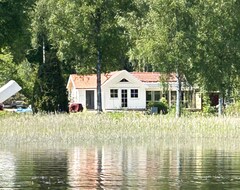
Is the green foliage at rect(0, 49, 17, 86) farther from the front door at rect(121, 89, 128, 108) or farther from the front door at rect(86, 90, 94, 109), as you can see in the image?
the front door at rect(121, 89, 128, 108)

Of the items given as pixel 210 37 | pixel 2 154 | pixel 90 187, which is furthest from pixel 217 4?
pixel 90 187

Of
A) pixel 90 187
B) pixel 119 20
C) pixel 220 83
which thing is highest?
pixel 119 20

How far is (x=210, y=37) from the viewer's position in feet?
177

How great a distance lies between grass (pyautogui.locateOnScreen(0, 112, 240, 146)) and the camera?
3600cm

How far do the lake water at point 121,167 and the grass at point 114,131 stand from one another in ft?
5.49

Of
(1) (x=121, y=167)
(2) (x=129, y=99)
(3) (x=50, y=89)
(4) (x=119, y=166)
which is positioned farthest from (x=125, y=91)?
(1) (x=121, y=167)

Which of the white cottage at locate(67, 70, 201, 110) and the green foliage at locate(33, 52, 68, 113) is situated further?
the white cottage at locate(67, 70, 201, 110)

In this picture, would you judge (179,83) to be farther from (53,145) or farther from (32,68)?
(32,68)

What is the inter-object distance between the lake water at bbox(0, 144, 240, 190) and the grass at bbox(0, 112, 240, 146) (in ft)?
5.49

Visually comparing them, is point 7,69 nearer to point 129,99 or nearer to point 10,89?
point 10,89

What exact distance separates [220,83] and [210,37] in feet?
9.97

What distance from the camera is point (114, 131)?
37.9 meters

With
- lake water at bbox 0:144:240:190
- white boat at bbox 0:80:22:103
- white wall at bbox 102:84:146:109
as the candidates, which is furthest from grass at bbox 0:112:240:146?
white wall at bbox 102:84:146:109

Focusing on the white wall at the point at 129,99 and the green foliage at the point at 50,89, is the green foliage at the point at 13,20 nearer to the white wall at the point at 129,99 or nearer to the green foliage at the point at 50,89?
the green foliage at the point at 50,89
